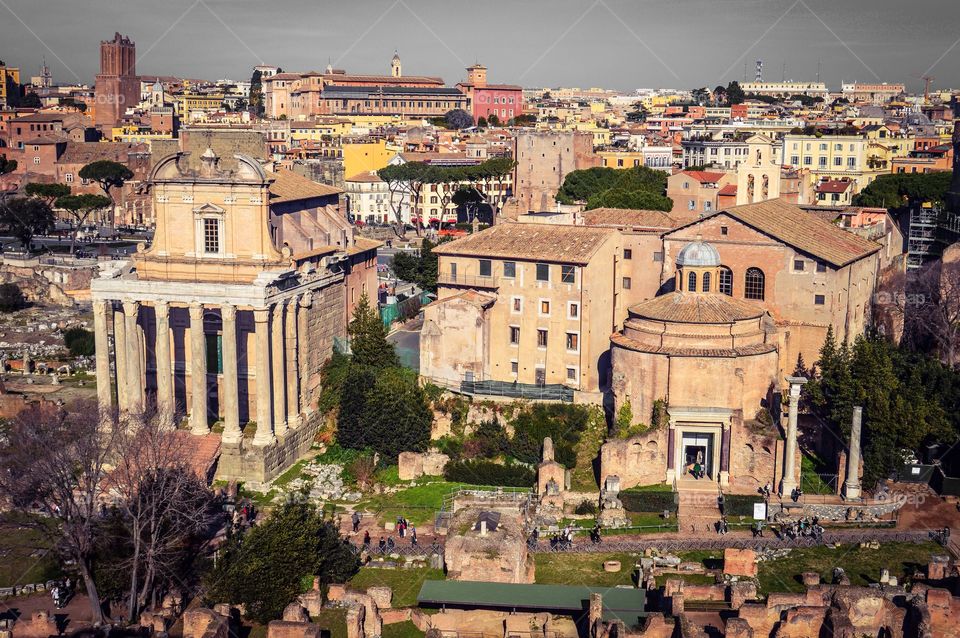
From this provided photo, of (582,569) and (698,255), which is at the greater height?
(698,255)

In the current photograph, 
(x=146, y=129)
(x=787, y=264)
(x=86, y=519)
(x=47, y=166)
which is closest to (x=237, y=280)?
(x=86, y=519)

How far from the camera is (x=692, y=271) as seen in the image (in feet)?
135

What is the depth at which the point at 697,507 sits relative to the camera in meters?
38.2

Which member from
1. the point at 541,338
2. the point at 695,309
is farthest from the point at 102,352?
the point at 695,309

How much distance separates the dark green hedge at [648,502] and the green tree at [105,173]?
77807 mm

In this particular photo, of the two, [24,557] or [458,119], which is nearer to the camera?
[24,557]

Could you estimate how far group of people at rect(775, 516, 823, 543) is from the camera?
36.1 meters

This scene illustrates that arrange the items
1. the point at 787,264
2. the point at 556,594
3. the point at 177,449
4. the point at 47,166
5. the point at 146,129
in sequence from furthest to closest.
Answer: the point at 146,129
the point at 47,166
the point at 787,264
the point at 177,449
the point at 556,594

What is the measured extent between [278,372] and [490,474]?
834 centimetres

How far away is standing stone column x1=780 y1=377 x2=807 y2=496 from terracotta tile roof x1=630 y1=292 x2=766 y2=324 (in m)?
3.15

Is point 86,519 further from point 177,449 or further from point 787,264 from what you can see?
point 787,264

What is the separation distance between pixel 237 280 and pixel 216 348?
4.69 metres

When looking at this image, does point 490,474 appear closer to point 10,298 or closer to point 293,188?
point 293,188

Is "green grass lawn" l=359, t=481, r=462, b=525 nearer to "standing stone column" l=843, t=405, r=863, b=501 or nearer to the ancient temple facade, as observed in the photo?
the ancient temple facade
